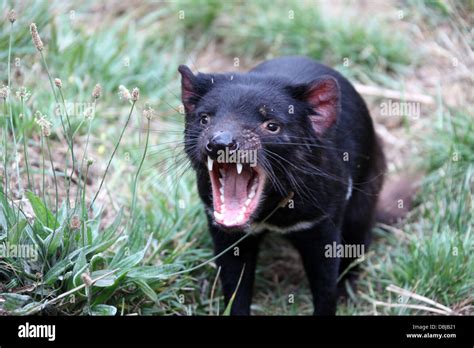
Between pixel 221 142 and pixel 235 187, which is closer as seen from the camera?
pixel 221 142

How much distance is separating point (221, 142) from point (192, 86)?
592mm

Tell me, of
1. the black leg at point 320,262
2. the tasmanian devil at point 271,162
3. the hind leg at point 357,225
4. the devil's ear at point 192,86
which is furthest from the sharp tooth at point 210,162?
the hind leg at point 357,225

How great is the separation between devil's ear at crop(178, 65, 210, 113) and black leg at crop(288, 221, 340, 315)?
79 cm

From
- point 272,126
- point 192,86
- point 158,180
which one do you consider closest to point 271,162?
point 272,126

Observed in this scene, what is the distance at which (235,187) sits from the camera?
3715 mm

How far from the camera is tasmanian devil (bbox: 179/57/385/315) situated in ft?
11.8

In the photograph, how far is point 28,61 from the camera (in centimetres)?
546

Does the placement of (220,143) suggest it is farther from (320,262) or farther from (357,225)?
(357,225)

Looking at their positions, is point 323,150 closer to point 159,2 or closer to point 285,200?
point 285,200

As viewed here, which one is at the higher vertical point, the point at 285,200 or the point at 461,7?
the point at 461,7

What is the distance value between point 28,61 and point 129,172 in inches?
41.2
